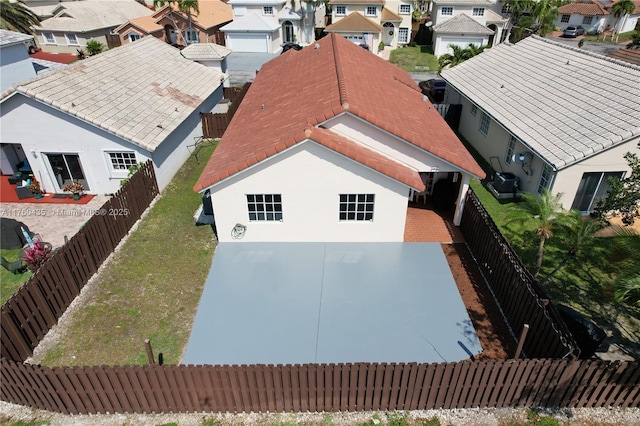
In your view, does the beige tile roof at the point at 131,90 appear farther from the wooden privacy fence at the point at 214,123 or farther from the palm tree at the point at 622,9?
the palm tree at the point at 622,9

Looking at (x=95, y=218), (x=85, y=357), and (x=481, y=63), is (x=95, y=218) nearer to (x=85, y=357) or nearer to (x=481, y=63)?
(x=85, y=357)

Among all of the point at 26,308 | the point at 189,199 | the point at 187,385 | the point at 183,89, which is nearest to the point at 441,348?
the point at 187,385

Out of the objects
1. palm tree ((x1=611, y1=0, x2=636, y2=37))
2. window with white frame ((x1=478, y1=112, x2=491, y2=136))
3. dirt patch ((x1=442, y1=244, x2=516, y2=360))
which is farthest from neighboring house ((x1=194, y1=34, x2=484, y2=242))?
palm tree ((x1=611, y1=0, x2=636, y2=37))

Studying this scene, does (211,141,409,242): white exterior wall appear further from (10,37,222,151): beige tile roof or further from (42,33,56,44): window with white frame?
(42,33,56,44): window with white frame

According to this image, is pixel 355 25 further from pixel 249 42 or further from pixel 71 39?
pixel 71 39

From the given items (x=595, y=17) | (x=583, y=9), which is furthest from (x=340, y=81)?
(x=583, y=9)

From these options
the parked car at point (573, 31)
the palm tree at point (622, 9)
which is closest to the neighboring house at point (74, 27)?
the parked car at point (573, 31)
